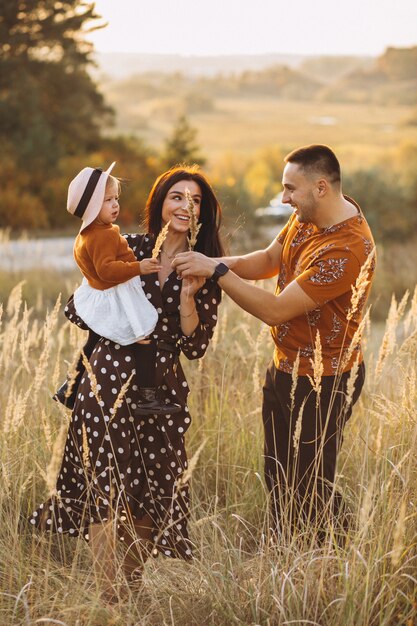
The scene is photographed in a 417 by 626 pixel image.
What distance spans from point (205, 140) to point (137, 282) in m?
79.0

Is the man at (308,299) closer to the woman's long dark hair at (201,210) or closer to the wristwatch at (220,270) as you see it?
the wristwatch at (220,270)

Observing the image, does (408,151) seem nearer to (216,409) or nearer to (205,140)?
(216,409)

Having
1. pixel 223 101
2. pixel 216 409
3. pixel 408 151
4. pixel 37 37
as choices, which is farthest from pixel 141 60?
pixel 216 409

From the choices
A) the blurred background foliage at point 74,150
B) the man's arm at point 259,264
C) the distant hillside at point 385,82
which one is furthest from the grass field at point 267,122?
the man's arm at point 259,264

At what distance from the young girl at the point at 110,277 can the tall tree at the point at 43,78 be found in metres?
18.2

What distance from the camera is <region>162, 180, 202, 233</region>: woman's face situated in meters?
3.74

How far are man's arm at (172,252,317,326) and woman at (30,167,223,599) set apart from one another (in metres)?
0.10

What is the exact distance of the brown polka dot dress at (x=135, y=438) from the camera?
3.68 m

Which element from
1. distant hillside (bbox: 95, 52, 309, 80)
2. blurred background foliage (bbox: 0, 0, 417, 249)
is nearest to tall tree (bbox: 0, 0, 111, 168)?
blurred background foliage (bbox: 0, 0, 417, 249)

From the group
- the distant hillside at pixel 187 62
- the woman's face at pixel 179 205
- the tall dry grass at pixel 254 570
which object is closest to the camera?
the tall dry grass at pixel 254 570

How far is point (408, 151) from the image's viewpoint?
3600cm

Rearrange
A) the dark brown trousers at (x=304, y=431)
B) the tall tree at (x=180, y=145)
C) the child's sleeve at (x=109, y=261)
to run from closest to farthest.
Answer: the child's sleeve at (x=109, y=261) → the dark brown trousers at (x=304, y=431) → the tall tree at (x=180, y=145)

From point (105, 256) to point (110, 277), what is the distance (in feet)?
0.27

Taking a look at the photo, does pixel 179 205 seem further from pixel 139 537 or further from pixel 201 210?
pixel 139 537
